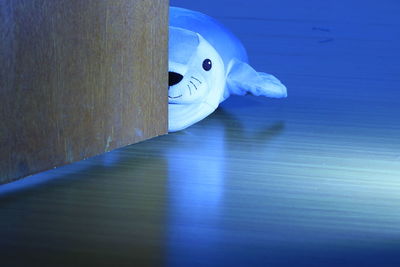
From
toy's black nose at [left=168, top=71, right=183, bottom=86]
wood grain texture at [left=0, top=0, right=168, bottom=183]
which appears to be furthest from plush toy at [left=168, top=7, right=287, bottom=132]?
wood grain texture at [left=0, top=0, right=168, bottom=183]

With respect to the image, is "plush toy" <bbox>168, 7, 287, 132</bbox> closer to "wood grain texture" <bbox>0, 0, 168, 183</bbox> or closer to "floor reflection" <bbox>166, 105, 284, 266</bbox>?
"floor reflection" <bbox>166, 105, 284, 266</bbox>

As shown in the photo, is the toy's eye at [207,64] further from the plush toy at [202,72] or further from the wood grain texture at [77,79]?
the wood grain texture at [77,79]

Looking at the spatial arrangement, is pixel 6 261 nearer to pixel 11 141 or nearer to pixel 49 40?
pixel 11 141

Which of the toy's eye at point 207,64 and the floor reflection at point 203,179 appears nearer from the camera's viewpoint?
the floor reflection at point 203,179

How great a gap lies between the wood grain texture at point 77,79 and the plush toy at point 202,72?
17 cm

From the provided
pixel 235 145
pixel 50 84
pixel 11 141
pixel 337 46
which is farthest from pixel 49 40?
pixel 337 46

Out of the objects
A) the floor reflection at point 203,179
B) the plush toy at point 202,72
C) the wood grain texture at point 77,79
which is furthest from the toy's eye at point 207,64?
the wood grain texture at point 77,79

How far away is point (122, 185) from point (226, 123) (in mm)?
587

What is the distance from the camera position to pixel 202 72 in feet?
5.73

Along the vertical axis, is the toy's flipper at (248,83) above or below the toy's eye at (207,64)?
below

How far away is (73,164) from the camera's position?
1410mm

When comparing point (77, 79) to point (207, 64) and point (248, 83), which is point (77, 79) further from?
point (248, 83)

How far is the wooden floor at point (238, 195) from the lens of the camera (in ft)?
3.20

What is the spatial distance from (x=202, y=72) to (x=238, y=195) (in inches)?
22.4
